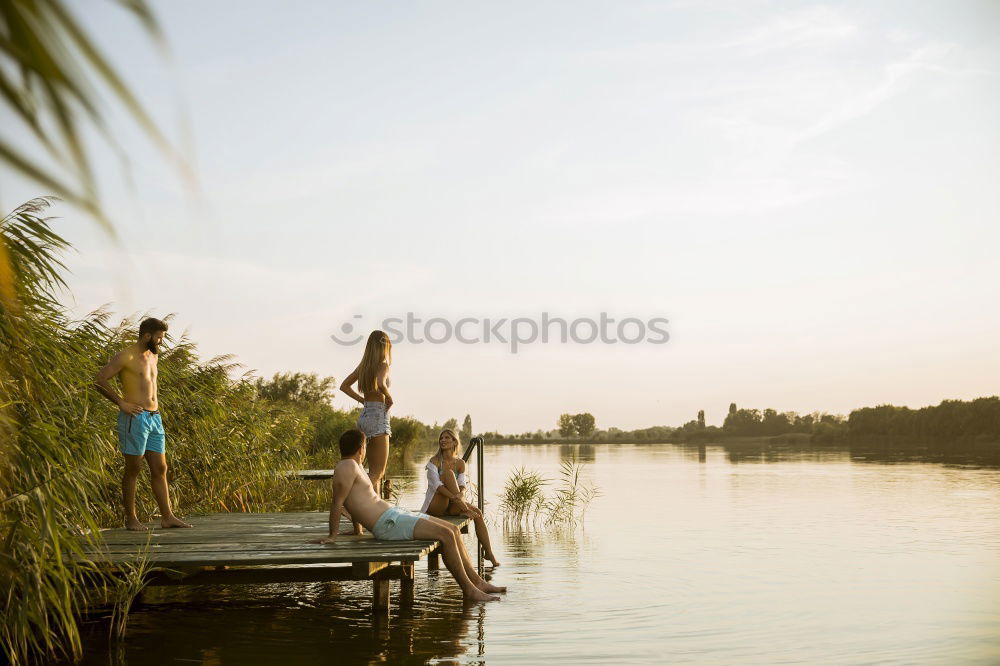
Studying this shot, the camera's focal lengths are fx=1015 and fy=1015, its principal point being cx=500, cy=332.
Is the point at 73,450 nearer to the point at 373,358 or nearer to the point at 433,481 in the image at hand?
the point at 373,358

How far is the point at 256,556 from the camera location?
7805mm

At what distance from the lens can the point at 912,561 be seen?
13.5 meters

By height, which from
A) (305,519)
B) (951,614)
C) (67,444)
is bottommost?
(951,614)

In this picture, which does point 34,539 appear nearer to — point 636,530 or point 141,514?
point 141,514

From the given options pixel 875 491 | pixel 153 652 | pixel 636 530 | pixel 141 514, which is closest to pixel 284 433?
pixel 141 514

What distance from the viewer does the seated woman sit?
10383 millimetres

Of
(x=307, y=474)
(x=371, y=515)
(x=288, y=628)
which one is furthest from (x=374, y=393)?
(x=307, y=474)

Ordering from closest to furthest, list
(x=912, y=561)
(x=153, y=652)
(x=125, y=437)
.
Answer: (x=153, y=652) → (x=125, y=437) → (x=912, y=561)

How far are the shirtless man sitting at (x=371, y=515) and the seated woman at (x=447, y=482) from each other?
56.2 inches

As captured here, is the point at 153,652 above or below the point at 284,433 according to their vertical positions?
below

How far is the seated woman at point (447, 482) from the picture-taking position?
1038 centimetres

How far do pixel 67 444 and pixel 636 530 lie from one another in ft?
38.0

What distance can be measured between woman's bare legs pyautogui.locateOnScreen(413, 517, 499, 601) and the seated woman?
133 centimetres

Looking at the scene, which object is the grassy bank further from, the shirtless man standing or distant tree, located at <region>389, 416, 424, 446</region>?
distant tree, located at <region>389, 416, 424, 446</region>
